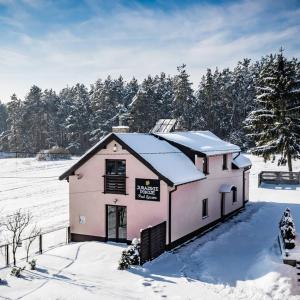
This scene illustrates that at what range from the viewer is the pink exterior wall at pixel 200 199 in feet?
69.2

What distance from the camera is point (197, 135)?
29.2 metres

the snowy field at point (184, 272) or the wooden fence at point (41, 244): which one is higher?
the snowy field at point (184, 272)

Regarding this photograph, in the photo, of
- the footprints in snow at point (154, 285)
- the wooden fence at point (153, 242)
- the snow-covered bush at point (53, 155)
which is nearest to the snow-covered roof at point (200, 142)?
the wooden fence at point (153, 242)

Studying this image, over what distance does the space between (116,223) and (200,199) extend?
5.76 meters

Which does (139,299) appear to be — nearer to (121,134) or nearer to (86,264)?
(86,264)

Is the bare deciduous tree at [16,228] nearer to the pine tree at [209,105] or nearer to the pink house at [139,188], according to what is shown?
the pink house at [139,188]

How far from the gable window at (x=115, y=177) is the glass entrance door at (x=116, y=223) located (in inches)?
40.1

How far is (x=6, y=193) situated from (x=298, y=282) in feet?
114

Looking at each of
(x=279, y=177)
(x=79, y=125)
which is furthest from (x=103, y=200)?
(x=79, y=125)

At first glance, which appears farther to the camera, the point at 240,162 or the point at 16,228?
the point at 240,162

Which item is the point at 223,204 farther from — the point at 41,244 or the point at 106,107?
the point at 106,107

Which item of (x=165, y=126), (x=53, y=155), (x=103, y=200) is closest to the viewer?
(x=103, y=200)

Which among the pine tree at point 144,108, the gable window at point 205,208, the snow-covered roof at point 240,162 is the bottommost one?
the gable window at point 205,208

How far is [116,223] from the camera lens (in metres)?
21.5
